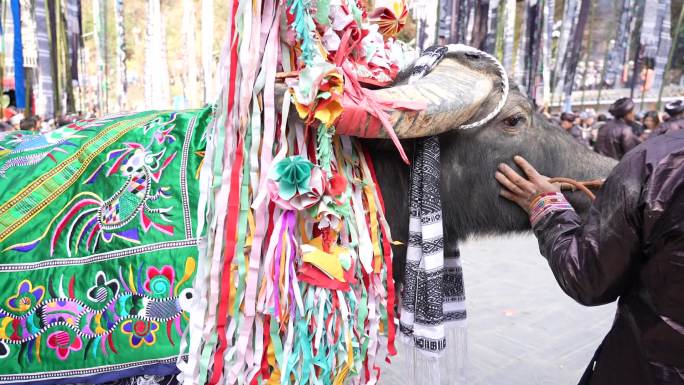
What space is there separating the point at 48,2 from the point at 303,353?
12.7 metres

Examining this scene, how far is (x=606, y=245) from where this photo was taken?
119 centimetres

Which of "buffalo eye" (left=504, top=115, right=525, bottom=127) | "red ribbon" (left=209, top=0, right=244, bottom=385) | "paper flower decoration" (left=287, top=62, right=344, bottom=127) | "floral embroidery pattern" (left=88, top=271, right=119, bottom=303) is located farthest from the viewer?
"buffalo eye" (left=504, top=115, right=525, bottom=127)

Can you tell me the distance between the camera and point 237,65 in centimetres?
136

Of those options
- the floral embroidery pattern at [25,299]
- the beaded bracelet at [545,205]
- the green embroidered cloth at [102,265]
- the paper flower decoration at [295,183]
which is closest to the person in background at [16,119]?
the green embroidered cloth at [102,265]

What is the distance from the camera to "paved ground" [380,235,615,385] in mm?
3328

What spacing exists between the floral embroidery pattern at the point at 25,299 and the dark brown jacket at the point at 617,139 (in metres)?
7.80

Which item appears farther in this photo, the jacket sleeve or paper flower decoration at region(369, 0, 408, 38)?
paper flower decoration at region(369, 0, 408, 38)

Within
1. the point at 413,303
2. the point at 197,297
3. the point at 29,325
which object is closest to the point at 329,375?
the point at 413,303

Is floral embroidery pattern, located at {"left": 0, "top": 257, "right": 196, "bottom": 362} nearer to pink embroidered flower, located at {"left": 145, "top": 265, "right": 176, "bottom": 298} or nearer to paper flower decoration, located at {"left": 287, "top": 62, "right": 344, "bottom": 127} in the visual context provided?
pink embroidered flower, located at {"left": 145, "top": 265, "right": 176, "bottom": 298}

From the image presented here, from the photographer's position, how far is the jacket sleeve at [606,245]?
117 cm

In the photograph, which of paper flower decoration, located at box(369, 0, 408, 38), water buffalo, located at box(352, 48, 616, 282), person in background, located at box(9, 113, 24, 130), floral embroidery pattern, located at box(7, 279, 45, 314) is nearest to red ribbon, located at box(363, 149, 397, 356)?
water buffalo, located at box(352, 48, 616, 282)

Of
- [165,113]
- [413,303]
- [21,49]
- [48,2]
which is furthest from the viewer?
[48,2]

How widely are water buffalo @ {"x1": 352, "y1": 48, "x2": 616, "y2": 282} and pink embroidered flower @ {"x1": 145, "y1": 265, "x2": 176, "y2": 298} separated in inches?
30.3

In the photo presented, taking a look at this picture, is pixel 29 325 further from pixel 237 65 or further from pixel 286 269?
pixel 237 65
